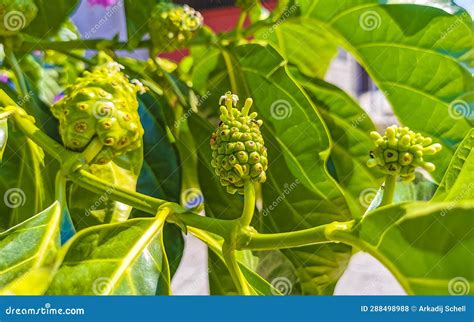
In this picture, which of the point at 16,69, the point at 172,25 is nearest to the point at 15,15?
the point at 16,69

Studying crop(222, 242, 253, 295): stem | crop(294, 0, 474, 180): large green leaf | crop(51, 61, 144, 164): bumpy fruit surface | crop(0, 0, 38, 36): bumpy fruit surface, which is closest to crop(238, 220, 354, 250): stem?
crop(222, 242, 253, 295): stem

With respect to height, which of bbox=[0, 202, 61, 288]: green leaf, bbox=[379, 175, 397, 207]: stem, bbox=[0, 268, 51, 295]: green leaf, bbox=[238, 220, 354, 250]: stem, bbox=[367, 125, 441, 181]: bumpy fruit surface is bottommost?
bbox=[0, 268, 51, 295]: green leaf

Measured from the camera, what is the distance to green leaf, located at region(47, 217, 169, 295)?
56 cm

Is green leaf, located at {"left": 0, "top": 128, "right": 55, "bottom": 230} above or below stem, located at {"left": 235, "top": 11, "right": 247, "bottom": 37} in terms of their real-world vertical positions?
below

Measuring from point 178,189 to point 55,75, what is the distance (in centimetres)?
25

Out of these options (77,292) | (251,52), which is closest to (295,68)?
(251,52)

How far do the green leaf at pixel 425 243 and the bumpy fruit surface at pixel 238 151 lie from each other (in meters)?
0.11

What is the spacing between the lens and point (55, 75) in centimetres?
91

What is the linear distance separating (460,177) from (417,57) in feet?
0.94

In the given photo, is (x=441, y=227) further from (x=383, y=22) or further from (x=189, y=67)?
(x=189, y=67)

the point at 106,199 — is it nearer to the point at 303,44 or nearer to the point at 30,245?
the point at 30,245

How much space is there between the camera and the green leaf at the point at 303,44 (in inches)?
34.8

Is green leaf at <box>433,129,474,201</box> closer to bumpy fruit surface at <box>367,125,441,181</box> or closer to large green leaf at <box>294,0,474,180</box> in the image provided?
bumpy fruit surface at <box>367,125,441,181</box>

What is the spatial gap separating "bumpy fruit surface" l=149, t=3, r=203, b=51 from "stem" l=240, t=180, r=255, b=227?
29 centimetres
